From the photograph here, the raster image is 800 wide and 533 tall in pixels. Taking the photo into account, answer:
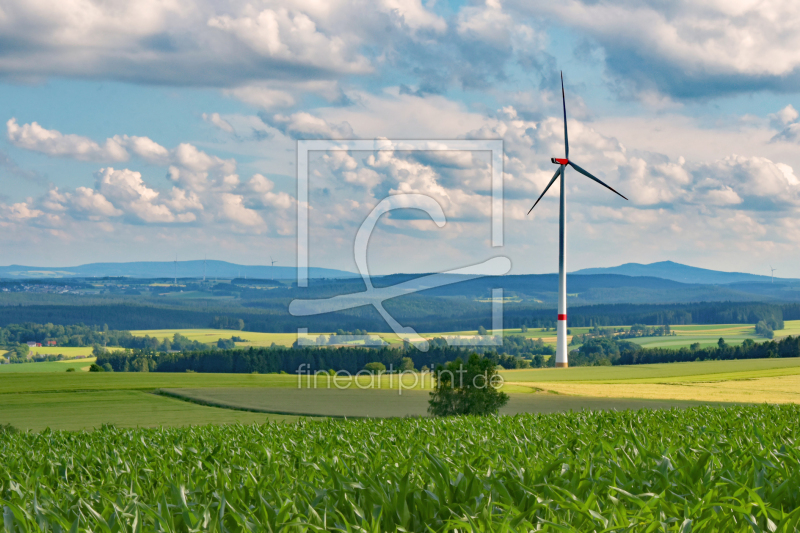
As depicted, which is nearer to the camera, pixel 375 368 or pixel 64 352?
pixel 375 368

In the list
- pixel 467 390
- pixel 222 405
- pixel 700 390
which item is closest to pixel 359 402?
pixel 467 390

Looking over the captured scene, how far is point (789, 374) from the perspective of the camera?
86.7 m

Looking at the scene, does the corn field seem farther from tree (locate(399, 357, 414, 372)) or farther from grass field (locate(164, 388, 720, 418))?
tree (locate(399, 357, 414, 372))

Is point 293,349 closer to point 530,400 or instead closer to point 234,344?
point 234,344

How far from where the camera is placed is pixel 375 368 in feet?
383

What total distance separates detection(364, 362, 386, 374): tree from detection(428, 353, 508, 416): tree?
190 feet

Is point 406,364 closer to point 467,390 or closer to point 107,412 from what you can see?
point 107,412

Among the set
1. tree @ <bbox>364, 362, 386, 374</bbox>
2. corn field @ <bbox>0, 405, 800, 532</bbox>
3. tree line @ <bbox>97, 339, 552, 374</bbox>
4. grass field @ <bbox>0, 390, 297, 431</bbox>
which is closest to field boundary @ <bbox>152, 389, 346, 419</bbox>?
grass field @ <bbox>0, 390, 297, 431</bbox>

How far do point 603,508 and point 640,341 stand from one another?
7375 inches

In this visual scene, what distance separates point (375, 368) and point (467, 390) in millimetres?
61555

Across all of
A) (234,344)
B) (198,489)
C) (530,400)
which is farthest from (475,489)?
(234,344)

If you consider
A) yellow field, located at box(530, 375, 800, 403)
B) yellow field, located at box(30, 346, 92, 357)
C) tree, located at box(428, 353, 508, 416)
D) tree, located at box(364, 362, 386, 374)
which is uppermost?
tree, located at box(428, 353, 508, 416)

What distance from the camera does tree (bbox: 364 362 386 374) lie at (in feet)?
379

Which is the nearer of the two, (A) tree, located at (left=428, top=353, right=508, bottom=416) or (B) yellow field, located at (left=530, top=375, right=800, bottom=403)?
(A) tree, located at (left=428, top=353, right=508, bottom=416)
